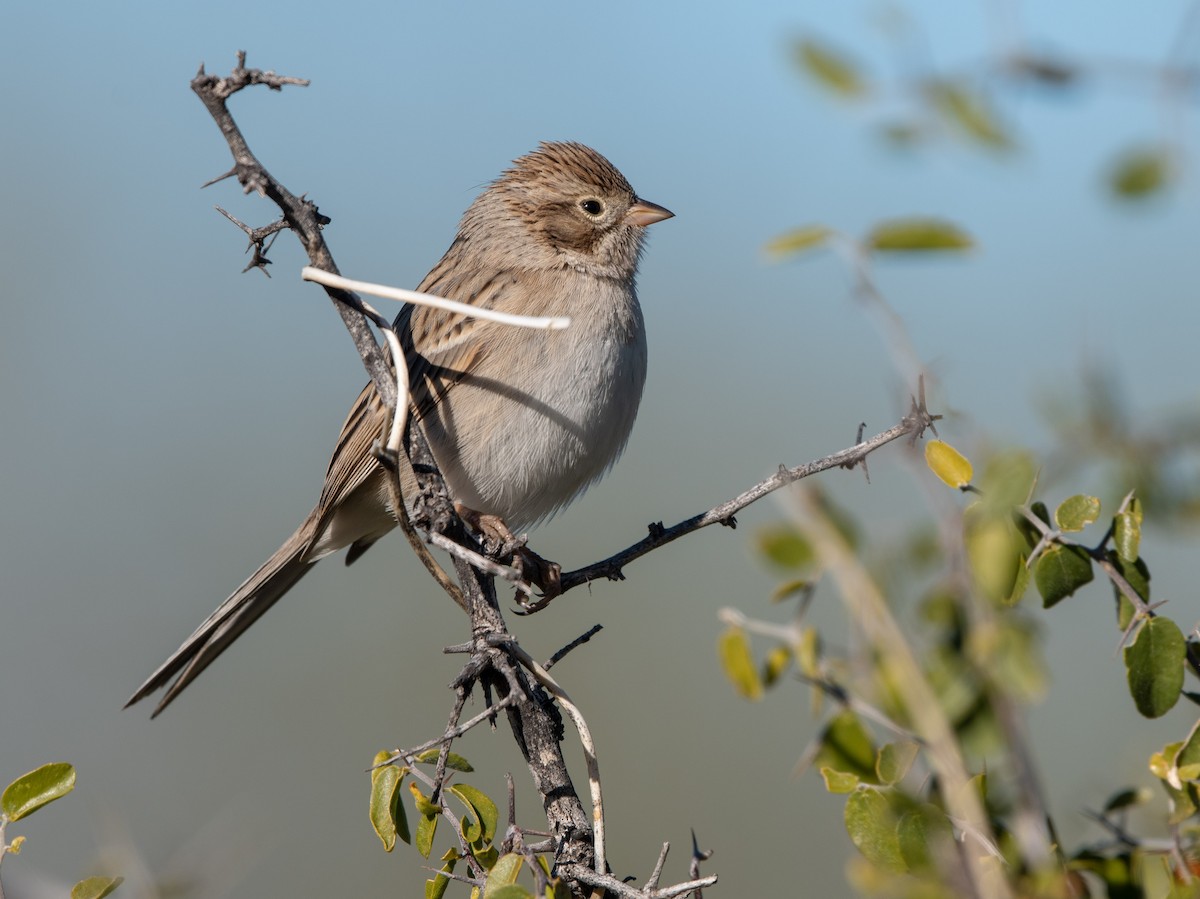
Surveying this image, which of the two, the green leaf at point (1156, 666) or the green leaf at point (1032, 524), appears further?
the green leaf at point (1032, 524)

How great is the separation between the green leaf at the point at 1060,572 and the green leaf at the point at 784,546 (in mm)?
611

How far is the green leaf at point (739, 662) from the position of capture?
4.18 feet

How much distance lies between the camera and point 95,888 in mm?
1673

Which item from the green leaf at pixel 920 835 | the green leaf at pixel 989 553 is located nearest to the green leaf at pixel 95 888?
the green leaf at pixel 920 835

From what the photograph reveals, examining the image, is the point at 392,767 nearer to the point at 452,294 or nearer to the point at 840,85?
the point at 840,85

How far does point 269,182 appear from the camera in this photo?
2232 millimetres

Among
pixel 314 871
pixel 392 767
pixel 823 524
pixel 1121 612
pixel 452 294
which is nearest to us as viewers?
pixel 823 524

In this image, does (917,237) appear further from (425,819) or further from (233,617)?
(233,617)

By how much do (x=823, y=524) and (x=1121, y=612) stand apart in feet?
2.57

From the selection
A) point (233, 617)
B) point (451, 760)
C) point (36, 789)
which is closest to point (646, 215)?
point (233, 617)

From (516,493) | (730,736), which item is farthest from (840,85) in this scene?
(730,736)

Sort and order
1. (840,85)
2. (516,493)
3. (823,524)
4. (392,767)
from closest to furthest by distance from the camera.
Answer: (823,524) < (840,85) < (392,767) < (516,493)

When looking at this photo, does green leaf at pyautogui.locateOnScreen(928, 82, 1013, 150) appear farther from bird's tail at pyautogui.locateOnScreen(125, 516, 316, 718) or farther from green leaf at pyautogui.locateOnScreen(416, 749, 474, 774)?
bird's tail at pyautogui.locateOnScreen(125, 516, 316, 718)

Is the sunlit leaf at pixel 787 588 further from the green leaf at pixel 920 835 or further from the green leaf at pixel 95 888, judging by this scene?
the green leaf at pixel 95 888
